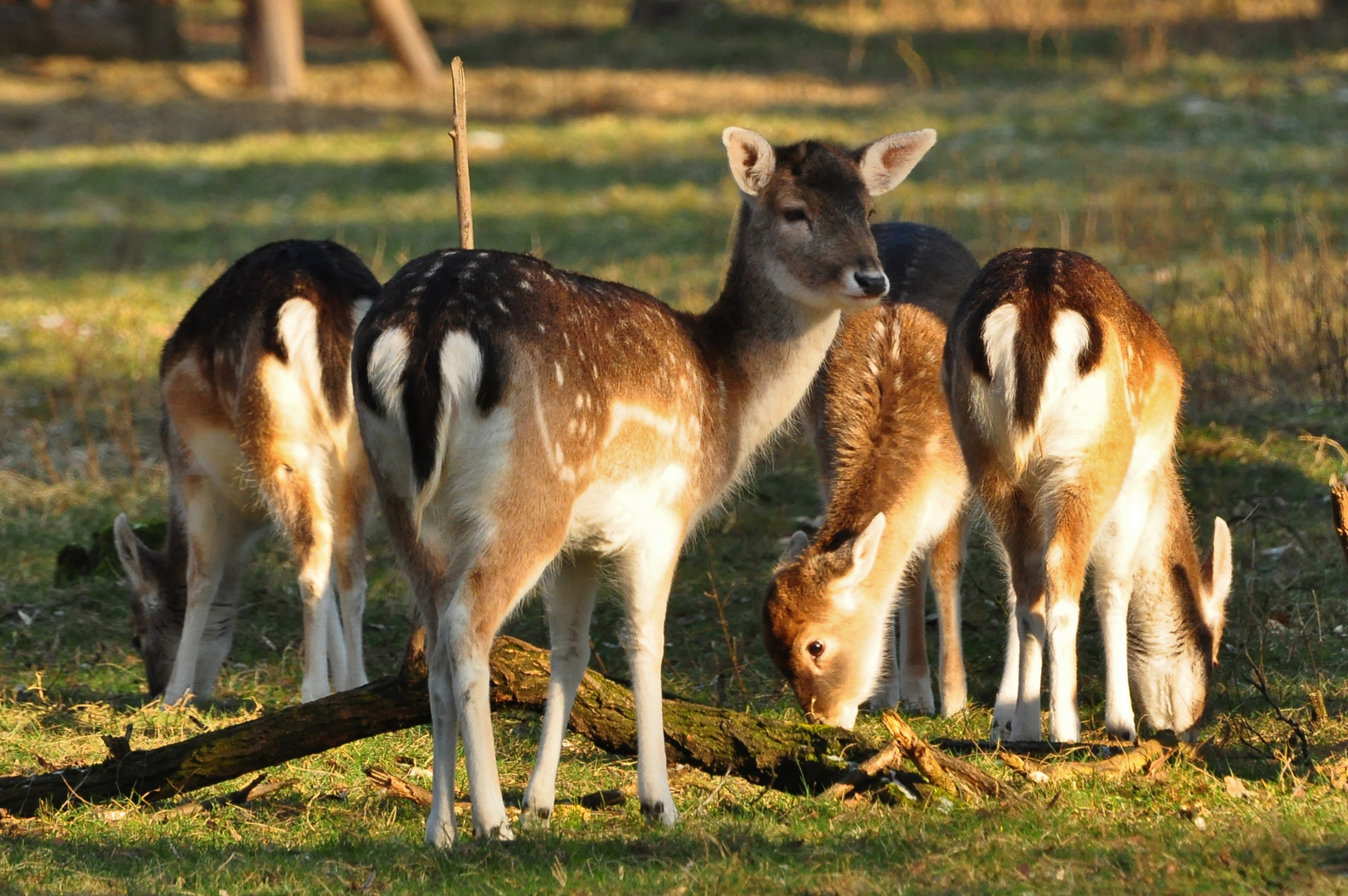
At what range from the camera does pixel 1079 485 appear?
5.61 m

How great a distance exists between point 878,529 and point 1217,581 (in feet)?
4.99

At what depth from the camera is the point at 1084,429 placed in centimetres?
559

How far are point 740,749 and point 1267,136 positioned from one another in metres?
13.8

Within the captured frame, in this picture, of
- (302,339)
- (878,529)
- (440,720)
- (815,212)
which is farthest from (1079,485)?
(302,339)

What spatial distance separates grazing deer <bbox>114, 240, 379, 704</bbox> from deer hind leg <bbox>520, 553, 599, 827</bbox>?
1766 millimetres

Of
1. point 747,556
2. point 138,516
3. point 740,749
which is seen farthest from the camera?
point 138,516

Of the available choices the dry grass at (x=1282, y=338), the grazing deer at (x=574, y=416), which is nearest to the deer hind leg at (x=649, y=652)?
the grazing deer at (x=574, y=416)

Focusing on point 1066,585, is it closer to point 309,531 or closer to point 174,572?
point 309,531

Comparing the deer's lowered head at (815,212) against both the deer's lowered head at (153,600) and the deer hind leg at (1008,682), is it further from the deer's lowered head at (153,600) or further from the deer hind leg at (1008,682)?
the deer's lowered head at (153,600)

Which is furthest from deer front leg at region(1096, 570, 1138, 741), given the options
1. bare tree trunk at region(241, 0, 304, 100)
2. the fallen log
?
bare tree trunk at region(241, 0, 304, 100)

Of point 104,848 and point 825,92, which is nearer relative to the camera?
point 104,848

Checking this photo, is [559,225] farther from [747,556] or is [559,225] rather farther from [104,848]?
[104,848]

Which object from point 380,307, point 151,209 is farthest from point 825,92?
point 380,307

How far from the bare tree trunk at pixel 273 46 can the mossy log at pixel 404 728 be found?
1821cm
